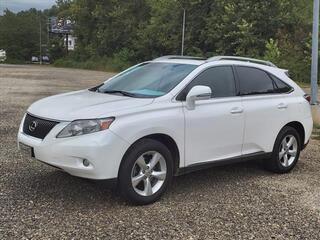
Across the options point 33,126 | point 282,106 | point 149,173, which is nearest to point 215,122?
point 149,173

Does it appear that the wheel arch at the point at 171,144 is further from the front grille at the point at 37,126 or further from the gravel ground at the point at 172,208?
the front grille at the point at 37,126

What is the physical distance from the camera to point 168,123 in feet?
18.1

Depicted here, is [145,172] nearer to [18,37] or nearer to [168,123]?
[168,123]

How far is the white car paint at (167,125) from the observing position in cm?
505

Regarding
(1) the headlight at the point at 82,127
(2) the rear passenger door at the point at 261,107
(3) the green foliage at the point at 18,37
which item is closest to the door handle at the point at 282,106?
(2) the rear passenger door at the point at 261,107

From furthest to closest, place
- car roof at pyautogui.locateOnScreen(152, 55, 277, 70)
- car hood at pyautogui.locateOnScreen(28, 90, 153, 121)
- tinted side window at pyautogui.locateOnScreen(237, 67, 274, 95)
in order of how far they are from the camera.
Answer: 1. tinted side window at pyautogui.locateOnScreen(237, 67, 274, 95)
2. car roof at pyautogui.locateOnScreen(152, 55, 277, 70)
3. car hood at pyautogui.locateOnScreen(28, 90, 153, 121)

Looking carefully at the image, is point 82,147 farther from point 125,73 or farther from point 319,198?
point 319,198

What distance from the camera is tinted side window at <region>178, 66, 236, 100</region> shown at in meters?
6.18

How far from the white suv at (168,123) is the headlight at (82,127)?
1cm

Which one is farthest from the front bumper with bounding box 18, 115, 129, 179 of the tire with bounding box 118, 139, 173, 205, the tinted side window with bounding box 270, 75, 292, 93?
the tinted side window with bounding box 270, 75, 292, 93

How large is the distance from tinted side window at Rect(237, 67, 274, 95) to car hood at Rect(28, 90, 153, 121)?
5.32ft

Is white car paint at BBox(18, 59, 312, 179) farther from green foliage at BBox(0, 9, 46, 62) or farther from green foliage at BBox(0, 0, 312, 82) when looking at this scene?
green foliage at BBox(0, 9, 46, 62)

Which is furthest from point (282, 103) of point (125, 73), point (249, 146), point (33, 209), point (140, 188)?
point (33, 209)

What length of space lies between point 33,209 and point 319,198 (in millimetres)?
3305
